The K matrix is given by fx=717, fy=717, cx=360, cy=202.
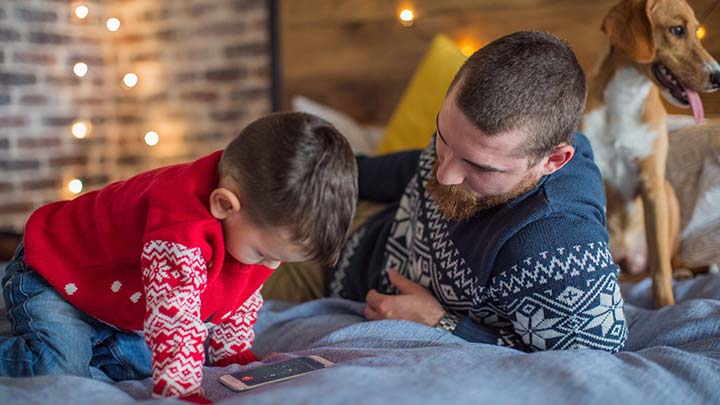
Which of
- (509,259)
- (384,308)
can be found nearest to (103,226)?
(384,308)

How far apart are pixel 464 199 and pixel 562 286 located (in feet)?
0.82

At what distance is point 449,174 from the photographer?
132 centimetres

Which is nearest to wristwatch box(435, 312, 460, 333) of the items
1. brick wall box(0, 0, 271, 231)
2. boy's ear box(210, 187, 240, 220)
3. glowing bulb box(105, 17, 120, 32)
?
boy's ear box(210, 187, 240, 220)

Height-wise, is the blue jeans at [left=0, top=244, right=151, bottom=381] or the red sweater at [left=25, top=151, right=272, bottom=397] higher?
the red sweater at [left=25, top=151, right=272, bottom=397]

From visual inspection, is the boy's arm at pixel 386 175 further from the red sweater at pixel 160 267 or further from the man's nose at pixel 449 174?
the red sweater at pixel 160 267

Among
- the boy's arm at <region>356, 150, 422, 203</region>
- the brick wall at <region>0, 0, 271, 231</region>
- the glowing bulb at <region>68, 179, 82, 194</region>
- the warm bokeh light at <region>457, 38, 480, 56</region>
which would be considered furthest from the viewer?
the glowing bulb at <region>68, 179, 82, 194</region>

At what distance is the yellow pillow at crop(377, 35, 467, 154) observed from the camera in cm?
243

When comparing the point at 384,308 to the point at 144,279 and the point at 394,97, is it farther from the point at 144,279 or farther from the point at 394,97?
the point at 394,97

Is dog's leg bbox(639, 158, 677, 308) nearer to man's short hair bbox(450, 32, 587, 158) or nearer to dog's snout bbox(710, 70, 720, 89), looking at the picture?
dog's snout bbox(710, 70, 720, 89)

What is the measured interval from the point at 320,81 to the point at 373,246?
4.27 feet

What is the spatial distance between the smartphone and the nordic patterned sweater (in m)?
0.33

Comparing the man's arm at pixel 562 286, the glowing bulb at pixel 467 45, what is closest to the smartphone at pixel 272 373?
the man's arm at pixel 562 286

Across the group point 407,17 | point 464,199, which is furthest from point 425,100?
point 464,199

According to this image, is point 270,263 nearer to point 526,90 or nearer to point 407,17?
point 526,90
